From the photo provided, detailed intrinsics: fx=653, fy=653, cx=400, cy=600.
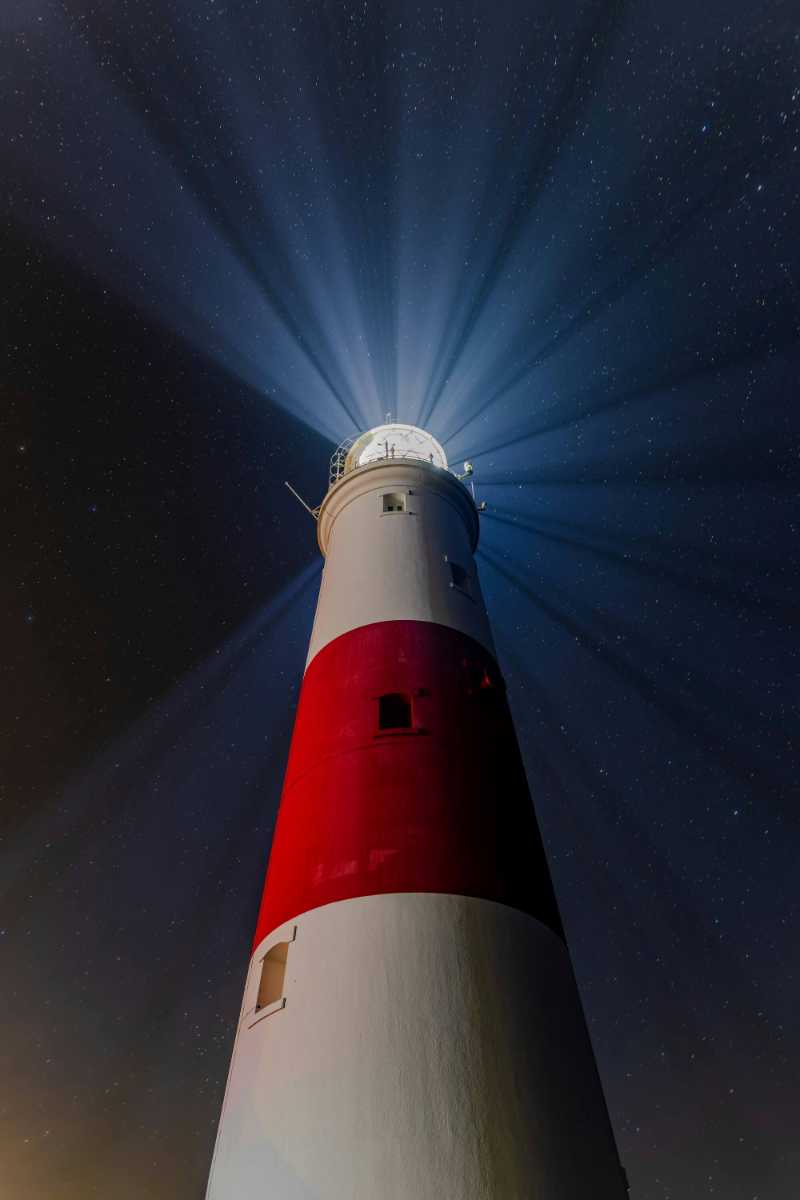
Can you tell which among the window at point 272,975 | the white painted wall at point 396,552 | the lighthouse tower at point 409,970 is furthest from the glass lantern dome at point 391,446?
the window at point 272,975

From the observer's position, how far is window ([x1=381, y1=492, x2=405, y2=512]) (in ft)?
30.3

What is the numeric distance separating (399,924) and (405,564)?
4.34 metres

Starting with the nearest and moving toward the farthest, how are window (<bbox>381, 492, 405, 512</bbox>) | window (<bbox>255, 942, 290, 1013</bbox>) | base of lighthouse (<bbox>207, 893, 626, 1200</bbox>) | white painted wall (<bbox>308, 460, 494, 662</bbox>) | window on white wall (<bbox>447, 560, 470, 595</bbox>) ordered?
base of lighthouse (<bbox>207, 893, 626, 1200</bbox>)
window (<bbox>255, 942, 290, 1013</bbox>)
white painted wall (<bbox>308, 460, 494, 662</bbox>)
window on white wall (<bbox>447, 560, 470, 595</bbox>)
window (<bbox>381, 492, 405, 512</bbox>)

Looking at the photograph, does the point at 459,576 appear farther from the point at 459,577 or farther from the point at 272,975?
the point at 272,975

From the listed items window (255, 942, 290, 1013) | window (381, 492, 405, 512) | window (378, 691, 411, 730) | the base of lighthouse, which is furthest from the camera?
window (381, 492, 405, 512)

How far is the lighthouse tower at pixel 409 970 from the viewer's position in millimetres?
3838

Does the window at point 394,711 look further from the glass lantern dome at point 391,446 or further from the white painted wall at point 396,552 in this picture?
the glass lantern dome at point 391,446

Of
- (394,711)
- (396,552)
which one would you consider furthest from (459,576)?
(394,711)

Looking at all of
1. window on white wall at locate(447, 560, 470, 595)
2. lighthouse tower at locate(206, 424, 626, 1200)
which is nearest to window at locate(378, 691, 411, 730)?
lighthouse tower at locate(206, 424, 626, 1200)

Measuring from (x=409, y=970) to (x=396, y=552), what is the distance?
16.1 ft

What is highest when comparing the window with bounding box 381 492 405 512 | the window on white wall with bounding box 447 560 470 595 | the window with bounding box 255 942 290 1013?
the window with bounding box 381 492 405 512

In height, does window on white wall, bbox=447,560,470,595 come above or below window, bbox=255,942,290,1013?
above

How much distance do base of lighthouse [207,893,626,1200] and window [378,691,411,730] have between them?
1.80 meters

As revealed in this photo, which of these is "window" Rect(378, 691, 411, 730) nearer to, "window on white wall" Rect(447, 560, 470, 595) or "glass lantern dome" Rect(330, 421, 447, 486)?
"window on white wall" Rect(447, 560, 470, 595)
